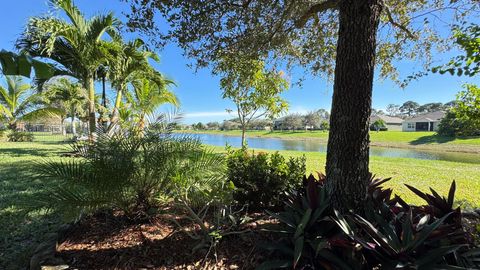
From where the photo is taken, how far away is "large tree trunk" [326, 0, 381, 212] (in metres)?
2.54

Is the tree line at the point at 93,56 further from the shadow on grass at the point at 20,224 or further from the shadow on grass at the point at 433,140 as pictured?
the shadow on grass at the point at 433,140

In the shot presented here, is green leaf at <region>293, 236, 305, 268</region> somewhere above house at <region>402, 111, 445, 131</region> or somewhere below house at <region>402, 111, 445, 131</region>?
below

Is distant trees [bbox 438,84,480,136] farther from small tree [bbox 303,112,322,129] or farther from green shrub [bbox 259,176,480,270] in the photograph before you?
small tree [bbox 303,112,322,129]

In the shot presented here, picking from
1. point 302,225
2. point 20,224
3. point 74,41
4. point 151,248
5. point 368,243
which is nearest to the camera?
point 368,243

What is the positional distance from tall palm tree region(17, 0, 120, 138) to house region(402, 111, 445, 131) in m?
54.9

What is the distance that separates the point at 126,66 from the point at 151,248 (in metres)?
9.47

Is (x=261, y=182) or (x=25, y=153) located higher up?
(x=261, y=182)

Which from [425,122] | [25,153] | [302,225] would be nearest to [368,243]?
[302,225]

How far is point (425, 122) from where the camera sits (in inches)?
2005

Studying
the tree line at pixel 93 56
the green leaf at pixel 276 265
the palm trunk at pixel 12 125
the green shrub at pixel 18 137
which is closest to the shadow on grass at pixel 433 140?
the tree line at pixel 93 56

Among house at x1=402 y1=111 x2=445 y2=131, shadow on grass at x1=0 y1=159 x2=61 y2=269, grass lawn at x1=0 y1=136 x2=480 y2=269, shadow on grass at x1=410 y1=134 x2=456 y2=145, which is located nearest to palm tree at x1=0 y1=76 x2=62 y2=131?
grass lawn at x1=0 y1=136 x2=480 y2=269

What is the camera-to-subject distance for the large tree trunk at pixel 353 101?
2537mm

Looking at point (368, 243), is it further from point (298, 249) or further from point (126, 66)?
point (126, 66)

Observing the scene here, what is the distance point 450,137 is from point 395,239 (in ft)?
118
